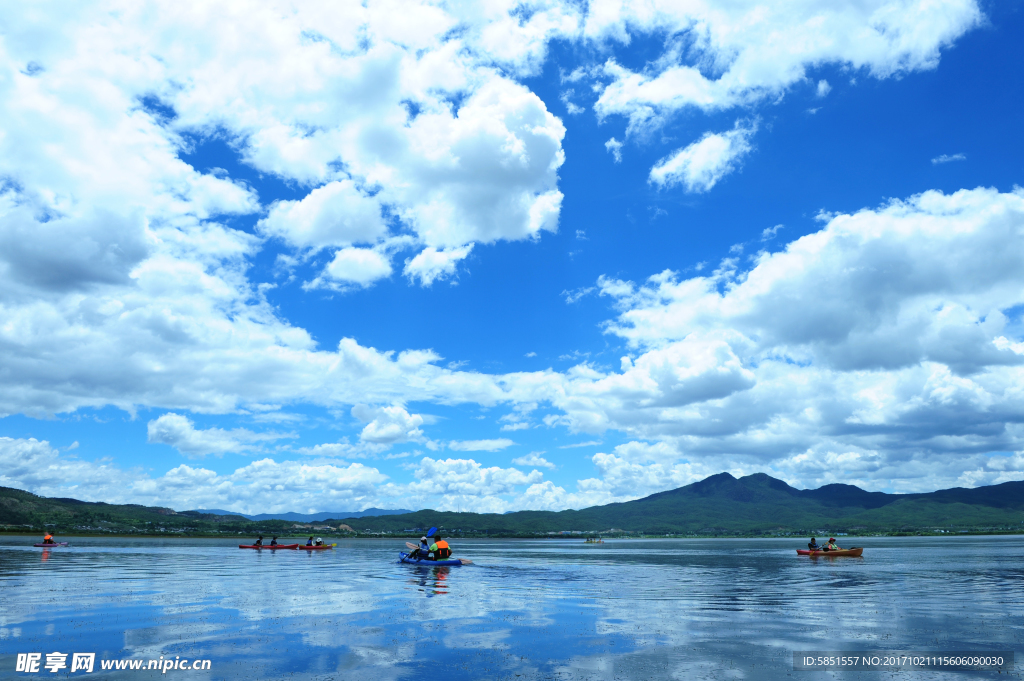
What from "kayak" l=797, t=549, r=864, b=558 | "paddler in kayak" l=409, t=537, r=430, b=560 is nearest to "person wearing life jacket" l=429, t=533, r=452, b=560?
"paddler in kayak" l=409, t=537, r=430, b=560

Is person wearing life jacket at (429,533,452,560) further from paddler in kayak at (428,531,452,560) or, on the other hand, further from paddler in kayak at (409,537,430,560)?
paddler in kayak at (409,537,430,560)

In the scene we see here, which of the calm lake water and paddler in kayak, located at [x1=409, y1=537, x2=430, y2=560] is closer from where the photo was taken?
the calm lake water

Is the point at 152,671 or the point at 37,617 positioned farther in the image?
the point at 37,617

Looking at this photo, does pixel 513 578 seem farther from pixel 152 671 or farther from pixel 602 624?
pixel 152 671

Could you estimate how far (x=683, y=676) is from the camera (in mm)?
22125

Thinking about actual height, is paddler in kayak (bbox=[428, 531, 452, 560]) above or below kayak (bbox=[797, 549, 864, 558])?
above

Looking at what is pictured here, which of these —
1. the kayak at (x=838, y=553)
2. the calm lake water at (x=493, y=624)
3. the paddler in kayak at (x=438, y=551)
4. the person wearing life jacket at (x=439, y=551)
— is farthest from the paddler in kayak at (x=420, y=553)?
the kayak at (x=838, y=553)

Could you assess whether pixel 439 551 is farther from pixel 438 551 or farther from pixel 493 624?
pixel 493 624

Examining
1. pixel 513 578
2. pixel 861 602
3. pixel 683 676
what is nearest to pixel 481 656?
pixel 683 676

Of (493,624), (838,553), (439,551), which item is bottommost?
(838,553)

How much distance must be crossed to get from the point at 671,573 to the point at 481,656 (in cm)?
5316

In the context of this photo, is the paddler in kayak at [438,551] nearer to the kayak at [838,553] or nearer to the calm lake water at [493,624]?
the calm lake water at [493,624]

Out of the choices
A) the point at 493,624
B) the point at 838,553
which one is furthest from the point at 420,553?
the point at 838,553

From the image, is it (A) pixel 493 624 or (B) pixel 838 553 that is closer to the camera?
(A) pixel 493 624
